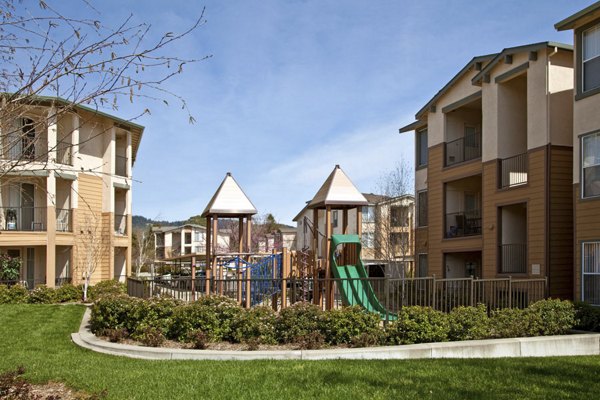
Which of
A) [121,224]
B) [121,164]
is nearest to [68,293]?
[121,224]

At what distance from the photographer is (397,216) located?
134ft

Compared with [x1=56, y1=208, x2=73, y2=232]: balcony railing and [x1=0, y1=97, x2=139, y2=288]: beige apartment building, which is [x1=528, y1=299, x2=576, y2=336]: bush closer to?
[x1=0, y1=97, x2=139, y2=288]: beige apartment building

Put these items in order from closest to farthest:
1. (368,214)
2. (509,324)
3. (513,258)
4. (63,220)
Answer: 1. (509,324)
2. (513,258)
3. (63,220)
4. (368,214)

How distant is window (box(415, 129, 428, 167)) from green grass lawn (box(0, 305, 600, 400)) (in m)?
19.7

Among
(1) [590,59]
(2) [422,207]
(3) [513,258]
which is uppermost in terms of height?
(1) [590,59]

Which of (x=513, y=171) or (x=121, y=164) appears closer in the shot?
(x=513, y=171)

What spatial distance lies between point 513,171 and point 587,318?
9345 mm

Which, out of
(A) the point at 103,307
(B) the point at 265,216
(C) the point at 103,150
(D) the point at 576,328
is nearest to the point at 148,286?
(A) the point at 103,307

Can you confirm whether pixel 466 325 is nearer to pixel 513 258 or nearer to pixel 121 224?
pixel 513 258

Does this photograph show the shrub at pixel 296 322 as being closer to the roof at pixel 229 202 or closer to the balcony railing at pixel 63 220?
the roof at pixel 229 202

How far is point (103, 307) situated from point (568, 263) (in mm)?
14616

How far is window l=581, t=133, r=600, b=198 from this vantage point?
689 inches

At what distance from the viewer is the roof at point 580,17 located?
1702cm

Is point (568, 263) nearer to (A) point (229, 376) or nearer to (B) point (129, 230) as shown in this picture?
(A) point (229, 376)
